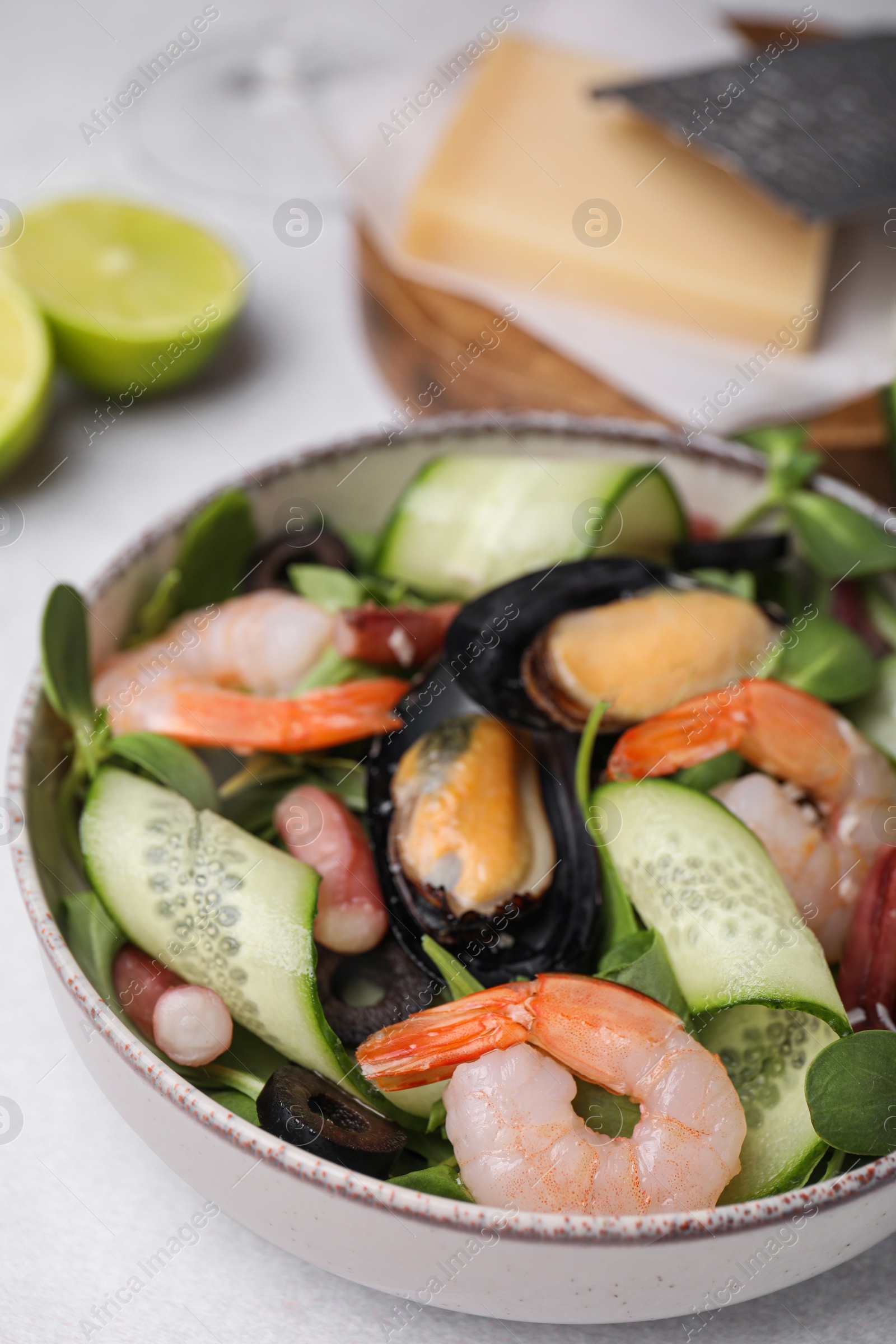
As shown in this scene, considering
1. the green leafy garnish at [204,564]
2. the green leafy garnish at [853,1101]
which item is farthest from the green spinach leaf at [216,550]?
the green leafy garnish at [853,1101]

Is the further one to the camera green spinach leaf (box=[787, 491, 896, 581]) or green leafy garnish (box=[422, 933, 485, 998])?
green spinach leaf (box=[787, 491, 896, 581])

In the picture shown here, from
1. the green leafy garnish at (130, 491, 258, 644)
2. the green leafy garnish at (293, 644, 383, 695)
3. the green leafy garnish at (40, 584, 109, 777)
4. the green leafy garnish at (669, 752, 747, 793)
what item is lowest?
the green leafy garnish at (669, 752, 747, 793)

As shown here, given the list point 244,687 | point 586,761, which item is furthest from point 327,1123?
point 244,687

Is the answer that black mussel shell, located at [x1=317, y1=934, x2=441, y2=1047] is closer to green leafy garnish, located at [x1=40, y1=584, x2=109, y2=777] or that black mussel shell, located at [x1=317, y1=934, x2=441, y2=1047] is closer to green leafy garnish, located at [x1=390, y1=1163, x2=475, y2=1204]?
green leafy garnish, located at [x1=390, y1=1163, x2=475, y2=1204]

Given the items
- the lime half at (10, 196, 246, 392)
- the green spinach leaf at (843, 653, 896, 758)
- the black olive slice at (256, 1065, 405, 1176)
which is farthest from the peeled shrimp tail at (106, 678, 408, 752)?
the lime half at (10, 196, 246, 392)

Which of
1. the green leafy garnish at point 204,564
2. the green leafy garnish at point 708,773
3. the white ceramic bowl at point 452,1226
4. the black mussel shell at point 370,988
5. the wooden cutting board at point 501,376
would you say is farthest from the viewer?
the wooden cutting board at point 501,376

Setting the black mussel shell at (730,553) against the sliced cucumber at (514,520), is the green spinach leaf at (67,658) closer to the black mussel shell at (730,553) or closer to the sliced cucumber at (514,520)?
the sliced cucumber at (514,520)

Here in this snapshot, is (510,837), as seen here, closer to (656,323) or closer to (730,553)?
(730,553)
